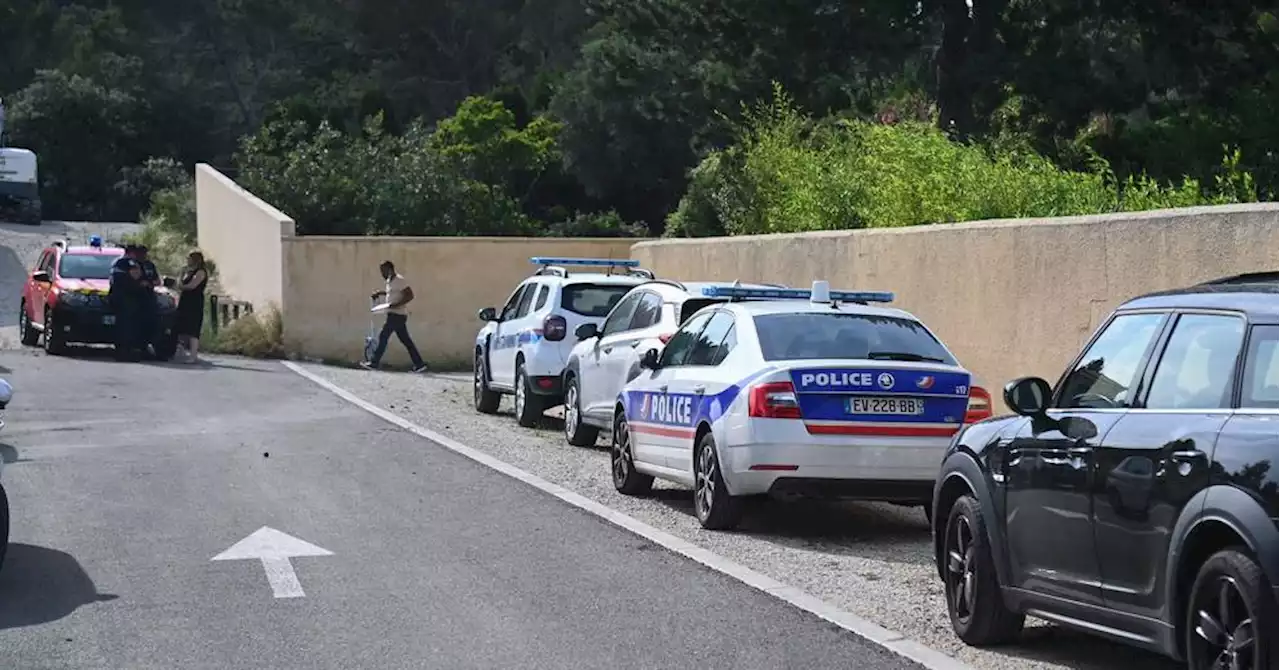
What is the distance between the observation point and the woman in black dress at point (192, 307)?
28.2m

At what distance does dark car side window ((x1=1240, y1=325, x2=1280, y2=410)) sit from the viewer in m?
6.59

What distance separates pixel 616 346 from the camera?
55.5 ft

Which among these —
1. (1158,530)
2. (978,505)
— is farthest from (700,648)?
(1158,530)

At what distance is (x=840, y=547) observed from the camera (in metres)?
12.0

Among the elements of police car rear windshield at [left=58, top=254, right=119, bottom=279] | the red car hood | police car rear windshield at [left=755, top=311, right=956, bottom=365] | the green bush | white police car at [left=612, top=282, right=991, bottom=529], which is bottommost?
white police car at [left=612, top=282, right=991, bottom=529]

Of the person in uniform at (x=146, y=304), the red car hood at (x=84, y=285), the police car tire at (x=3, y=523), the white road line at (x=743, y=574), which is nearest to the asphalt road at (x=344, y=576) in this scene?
the white road line at (x=743, y=574)

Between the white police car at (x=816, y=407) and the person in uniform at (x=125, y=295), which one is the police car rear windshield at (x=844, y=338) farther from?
the person in uniform at (x=125, y=295)

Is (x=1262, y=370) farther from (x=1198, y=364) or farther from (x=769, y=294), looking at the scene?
(x=769, y=294)

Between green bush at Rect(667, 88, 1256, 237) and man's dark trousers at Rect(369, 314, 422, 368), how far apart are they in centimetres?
519

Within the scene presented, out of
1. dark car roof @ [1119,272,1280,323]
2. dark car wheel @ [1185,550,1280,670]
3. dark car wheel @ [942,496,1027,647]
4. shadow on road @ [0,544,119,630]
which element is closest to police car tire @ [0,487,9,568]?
shadow on road @ [0,544,119,630]

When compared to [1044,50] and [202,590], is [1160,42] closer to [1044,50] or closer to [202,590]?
[1044,50]

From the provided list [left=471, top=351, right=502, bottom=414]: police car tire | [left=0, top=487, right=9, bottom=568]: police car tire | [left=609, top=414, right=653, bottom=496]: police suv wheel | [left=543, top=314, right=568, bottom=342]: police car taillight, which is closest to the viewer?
[left=0, top=487, right=9, bottom=568]: police car tire

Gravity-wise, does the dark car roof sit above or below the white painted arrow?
above

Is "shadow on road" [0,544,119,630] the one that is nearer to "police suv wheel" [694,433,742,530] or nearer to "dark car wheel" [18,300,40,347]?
"police suv wheel" [694,433,742,530]
